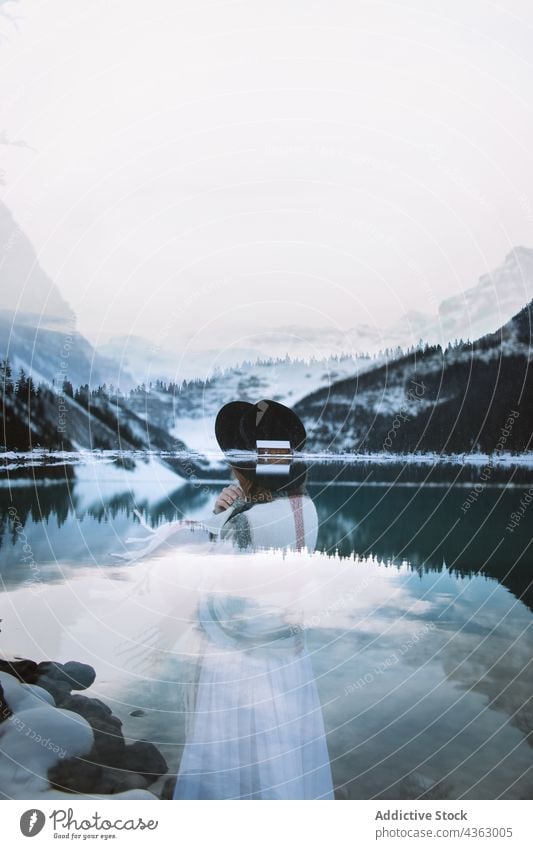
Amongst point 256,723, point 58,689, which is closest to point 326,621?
point 256,723

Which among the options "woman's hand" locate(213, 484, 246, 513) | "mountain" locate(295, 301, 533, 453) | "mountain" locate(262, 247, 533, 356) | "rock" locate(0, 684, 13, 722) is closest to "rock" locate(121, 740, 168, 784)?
"rock" locate(0, 684, 13, 722)

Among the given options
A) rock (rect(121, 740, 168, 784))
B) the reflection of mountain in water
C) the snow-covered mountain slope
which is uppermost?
the snow-covered mountain slope

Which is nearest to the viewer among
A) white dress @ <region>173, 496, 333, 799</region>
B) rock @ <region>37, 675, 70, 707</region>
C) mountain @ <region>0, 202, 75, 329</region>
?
white dress @ <region>173, 496, 333, 799</region>

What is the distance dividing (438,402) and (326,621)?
35.0 inches

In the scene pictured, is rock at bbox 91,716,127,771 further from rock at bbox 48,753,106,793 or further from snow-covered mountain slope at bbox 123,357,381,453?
snow-covered mountain slope at bbox 123,357,381,453

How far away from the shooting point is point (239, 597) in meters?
2.88

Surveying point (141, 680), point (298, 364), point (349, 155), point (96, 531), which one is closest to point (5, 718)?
point (141, 680)

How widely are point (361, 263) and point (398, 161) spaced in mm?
385

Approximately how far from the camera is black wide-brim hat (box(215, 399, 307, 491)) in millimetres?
2955

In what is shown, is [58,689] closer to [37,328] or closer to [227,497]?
[227,497]

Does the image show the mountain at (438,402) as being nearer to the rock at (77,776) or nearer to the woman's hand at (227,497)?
the woman's hand at (227,497)

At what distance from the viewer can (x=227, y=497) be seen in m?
2.94
